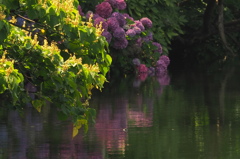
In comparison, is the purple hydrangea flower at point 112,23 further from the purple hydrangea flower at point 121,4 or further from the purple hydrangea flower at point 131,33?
the purple hydrangea flower at point 121,4

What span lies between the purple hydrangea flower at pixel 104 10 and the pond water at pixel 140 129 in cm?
446

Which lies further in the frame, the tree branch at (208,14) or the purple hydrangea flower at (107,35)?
the tree branch at (208,14)

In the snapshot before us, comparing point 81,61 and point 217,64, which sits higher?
point 217,64

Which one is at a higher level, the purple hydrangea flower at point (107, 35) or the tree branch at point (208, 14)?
the tree branch at point (208, 14)

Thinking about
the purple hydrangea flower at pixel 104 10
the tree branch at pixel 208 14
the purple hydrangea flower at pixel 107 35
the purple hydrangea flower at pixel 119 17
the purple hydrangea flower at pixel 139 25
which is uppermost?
the tree branch at pixel 208 14

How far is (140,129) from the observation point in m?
12.5

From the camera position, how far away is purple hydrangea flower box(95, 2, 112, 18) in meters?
23.0

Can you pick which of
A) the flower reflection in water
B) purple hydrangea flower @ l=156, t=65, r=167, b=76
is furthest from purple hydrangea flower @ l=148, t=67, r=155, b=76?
the flower reflection in water

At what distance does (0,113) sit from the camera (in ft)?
48.4

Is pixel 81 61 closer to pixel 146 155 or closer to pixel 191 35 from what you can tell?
pixel 146 155

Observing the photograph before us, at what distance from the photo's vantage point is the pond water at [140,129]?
10.4m

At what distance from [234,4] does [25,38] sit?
70.5ft

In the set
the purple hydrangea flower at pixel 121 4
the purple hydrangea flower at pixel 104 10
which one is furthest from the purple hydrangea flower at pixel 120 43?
the purple hydrangea flower at pixel 121 4

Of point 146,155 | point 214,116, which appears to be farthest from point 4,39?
point 214,116
